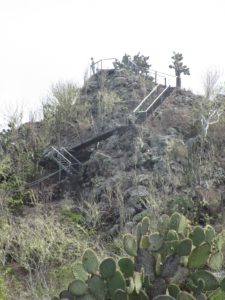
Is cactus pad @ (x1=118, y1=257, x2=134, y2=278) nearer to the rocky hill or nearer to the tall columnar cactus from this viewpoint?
the tall columnar cactus

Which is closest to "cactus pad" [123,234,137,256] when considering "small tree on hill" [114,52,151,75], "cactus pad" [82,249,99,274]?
"cactus pad" [82,249,99,274]

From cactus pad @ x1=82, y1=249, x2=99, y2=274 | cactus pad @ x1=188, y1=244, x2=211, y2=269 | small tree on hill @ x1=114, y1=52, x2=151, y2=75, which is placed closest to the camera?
cactus pad @ x1=82, y1=249, x2=99, y2=274

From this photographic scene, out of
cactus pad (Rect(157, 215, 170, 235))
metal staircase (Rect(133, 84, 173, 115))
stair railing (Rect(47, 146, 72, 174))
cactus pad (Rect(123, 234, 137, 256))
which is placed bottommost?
cactus pad (Rect(123, 234, 137, 256))

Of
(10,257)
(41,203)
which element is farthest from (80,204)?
(10,257)

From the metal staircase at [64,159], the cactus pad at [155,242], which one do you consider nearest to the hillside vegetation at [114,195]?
the cactus pad at [155,242]

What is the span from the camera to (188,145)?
2248 centimetres

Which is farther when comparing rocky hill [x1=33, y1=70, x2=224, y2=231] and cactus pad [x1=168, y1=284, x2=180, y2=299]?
rocky hill [x1=33, y1=70, x2=224, y2=231]

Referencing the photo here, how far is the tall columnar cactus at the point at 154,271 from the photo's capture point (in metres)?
7.79

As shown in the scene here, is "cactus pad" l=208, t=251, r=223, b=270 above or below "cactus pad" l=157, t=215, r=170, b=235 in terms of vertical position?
below

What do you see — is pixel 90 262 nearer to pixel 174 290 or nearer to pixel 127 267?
pixel 127 267

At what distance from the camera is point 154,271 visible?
8.23 metres

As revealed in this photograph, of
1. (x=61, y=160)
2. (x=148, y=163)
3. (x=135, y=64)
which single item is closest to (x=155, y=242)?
(x=148, y=163)

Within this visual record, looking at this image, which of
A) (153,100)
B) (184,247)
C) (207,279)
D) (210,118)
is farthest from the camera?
(153,100)

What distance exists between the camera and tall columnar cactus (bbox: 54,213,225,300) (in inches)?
307
